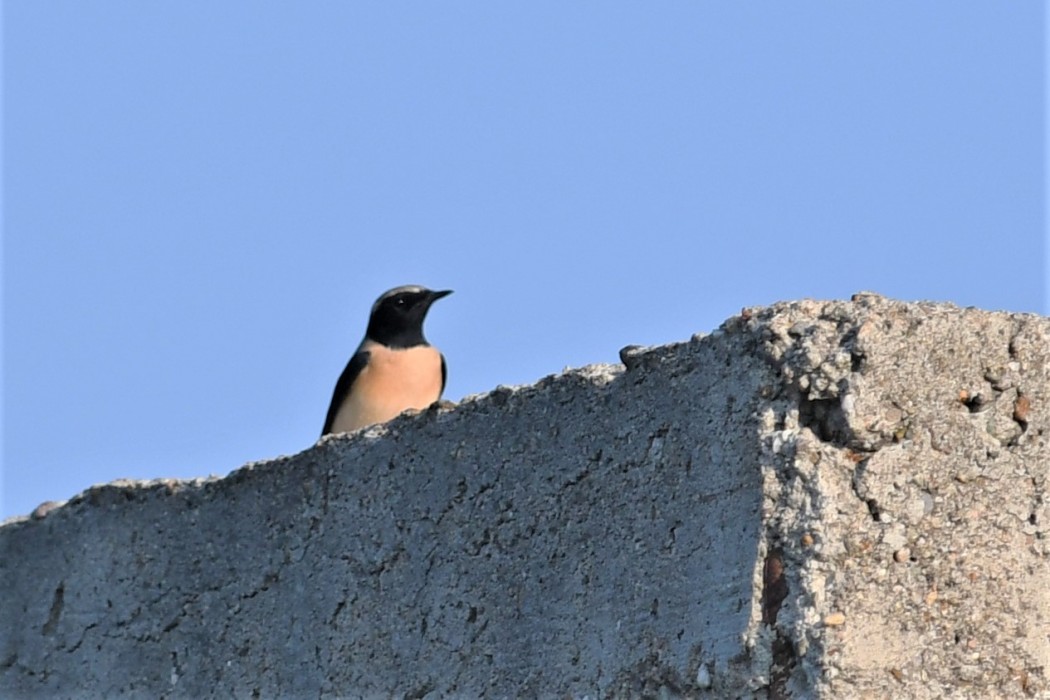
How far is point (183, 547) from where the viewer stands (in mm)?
5113

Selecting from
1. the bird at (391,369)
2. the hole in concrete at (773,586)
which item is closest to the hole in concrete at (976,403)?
the hole in concrete at (773,586)

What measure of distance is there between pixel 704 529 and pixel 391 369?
143 inches

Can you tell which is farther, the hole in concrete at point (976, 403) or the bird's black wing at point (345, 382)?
the bird's black wing at point (345, 382)

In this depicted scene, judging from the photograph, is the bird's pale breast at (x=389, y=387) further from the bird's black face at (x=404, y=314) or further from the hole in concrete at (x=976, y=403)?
the hole in concrete at (x=976, y=403)

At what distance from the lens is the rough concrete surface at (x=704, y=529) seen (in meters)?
3.61

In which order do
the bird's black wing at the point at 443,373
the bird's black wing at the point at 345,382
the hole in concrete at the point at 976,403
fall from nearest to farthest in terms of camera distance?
1. the hole in concrete at the point at 976,403
2. the bird's black wing at the point at 345,382
3. the bird's black wing at the point at 443,373

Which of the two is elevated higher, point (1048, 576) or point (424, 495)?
point (424, 495)

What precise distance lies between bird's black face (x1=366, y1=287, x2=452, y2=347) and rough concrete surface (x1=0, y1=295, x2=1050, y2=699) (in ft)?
8.99

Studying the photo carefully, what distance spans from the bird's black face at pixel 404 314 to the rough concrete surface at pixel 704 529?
8.99 feet

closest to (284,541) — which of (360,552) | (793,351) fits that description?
(360,552)

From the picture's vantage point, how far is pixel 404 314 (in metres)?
7.59

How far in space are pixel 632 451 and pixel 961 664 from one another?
32.5 inches

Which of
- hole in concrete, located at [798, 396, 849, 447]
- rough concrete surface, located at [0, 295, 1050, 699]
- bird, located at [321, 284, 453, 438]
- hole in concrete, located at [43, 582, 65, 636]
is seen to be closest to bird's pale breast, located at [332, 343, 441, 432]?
bird, located at [321, 284, 453, 438]

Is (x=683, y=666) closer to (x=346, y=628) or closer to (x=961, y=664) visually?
(x=961, y=664)
